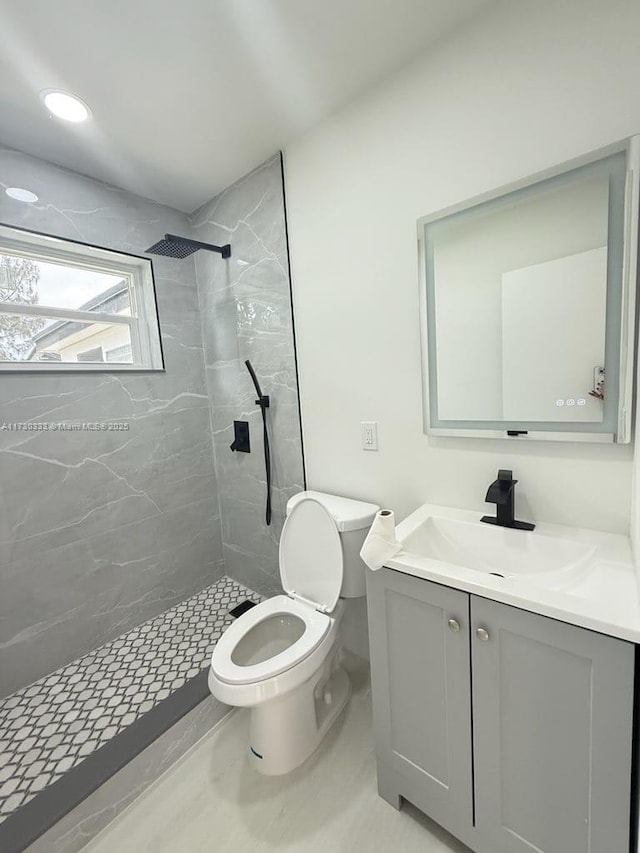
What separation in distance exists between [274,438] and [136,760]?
4.60ft

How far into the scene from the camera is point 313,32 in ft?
3.70

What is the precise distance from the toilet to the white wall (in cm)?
25

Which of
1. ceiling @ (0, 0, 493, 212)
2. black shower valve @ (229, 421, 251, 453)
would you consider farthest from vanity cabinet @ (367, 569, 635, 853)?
ceiling @ (0, 0, 493, 212)

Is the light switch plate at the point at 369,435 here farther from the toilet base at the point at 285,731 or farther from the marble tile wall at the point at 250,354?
the toilet base at the point at 285,731

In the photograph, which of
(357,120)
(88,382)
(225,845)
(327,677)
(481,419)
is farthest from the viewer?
(88,382)

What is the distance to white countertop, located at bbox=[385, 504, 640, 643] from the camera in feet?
2.37

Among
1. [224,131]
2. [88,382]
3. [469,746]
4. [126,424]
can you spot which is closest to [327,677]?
[469,746]

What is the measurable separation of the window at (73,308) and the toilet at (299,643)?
52.7 inches

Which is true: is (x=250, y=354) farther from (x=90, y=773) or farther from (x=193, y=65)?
(x=90, y=773)

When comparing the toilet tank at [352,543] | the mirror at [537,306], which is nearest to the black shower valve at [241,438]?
the toilet tank at [352,543]

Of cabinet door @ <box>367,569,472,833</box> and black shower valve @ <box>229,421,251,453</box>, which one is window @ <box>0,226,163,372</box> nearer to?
black shower valve @ <box>229,421,251,453</box>

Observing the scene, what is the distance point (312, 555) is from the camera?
1523 millimetres

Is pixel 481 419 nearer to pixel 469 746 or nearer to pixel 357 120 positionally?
pixel 469 746

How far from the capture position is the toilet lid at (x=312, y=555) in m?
1.44
